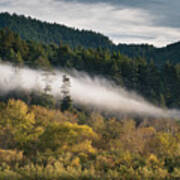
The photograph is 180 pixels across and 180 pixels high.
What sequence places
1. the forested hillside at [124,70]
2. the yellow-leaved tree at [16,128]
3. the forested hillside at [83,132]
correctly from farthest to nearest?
the forested hillside at [124,70] → the yellow-leaved tree at [16,128] → the forested hillside at [83,132]

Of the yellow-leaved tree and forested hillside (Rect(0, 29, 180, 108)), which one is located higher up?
forested hillside (Rect(0, 29, 180, 108))

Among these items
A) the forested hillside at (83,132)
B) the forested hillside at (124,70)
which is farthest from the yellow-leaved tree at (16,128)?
the forested hillside at (124,70)

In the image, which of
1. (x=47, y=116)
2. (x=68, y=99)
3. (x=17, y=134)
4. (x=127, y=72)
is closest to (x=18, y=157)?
(x=17, y=134)

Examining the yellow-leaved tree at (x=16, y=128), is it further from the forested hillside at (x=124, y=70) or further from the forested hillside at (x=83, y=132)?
the forested hillside at (x=124, y=70)

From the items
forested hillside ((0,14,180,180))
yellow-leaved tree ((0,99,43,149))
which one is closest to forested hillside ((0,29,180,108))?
forested hillside ((0,14,180,180))

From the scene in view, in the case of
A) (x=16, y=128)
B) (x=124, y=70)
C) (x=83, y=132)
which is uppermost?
(x=124, y=70)

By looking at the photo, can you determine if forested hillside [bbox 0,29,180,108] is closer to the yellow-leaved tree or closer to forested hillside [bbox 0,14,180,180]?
forested hillside [bbox 0,14,180,180]

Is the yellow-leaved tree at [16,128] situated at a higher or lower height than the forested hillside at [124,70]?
lower

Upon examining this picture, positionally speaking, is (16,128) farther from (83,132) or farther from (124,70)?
(124,70)

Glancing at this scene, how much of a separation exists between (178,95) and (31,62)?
135 ft

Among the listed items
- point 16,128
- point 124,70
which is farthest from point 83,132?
point 124,70

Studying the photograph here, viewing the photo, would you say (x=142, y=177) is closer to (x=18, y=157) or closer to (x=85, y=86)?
(x=18, y=157)

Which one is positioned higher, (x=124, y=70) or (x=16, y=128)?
(x=124, y=70)

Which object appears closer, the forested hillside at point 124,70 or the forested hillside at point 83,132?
the forested hillside at point 83,132
